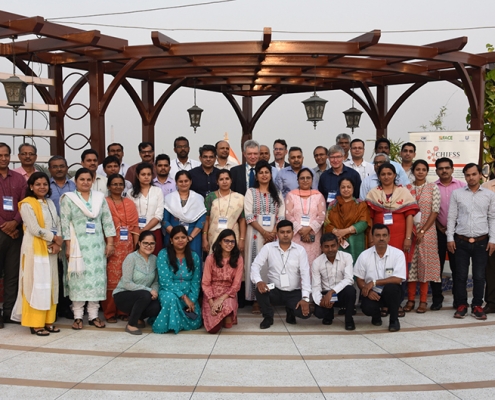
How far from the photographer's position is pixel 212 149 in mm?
6141

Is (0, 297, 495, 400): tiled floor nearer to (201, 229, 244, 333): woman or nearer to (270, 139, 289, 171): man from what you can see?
(201, 229, 244, 333): woman

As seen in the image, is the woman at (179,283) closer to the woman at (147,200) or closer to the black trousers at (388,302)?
the woman at (147,200)

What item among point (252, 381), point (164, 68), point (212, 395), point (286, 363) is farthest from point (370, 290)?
point (164, 68)

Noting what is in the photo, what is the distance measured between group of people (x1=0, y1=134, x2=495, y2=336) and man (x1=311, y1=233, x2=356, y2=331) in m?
0.01

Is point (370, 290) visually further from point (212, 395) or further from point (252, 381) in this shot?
point (212, 395)

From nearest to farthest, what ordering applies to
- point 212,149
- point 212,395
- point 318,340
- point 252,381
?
point 212,395 < point 252,381 < point 318,340 < point 212,149

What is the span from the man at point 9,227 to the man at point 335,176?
10.6 feet

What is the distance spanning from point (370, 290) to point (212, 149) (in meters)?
2.35

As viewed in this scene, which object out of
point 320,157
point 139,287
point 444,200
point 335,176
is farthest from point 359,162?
point 139,287

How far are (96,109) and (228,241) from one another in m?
4.10

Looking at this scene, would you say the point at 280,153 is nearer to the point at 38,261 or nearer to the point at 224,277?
the point at 224,277

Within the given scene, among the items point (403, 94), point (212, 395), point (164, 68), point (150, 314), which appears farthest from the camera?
point (403, 94)

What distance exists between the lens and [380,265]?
208 inches

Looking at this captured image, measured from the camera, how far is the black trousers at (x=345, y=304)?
5164mm
